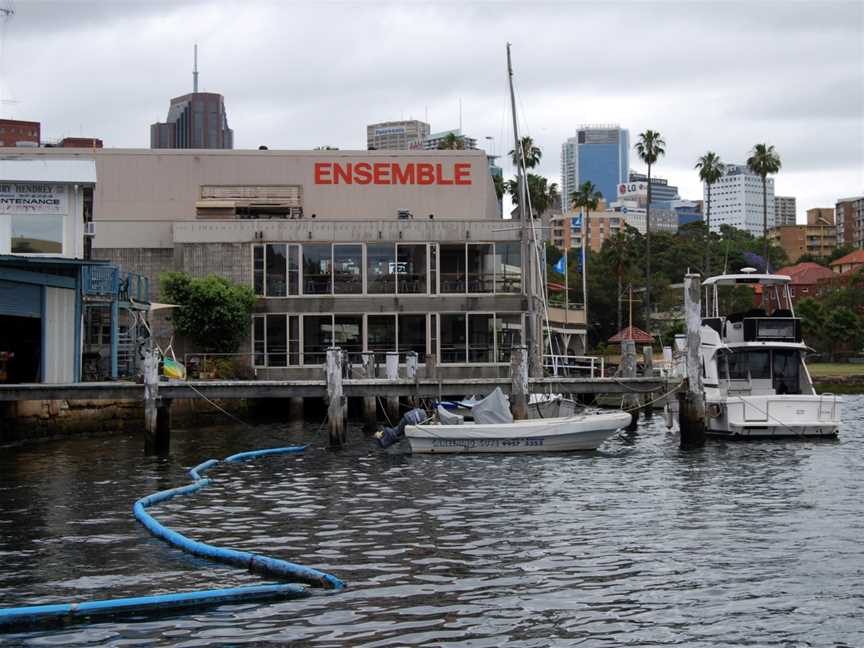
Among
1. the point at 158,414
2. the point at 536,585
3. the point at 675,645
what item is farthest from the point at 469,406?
the point at 675,645

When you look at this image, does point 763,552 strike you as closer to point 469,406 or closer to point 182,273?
point 469,406

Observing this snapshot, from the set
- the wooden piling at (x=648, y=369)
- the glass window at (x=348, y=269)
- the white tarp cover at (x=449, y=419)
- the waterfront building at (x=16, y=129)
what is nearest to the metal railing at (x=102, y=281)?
Result: the glass window at (x=348, y=269)

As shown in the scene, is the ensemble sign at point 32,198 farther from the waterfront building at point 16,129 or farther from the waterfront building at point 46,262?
the waterfront building at point 16,129

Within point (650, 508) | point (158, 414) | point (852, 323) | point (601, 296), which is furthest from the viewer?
point (601, 296)

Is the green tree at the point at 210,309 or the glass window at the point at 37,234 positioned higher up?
the glass window at the point at 37,234

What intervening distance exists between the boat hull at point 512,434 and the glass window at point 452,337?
59.3 ft

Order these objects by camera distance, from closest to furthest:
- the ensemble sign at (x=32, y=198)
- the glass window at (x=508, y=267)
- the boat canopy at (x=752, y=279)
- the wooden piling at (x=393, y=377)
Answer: the ensemble sign at (x=32, y=198) < the wooden piling at (x=393, y=377) < the boat canopy at (x=752, y=279) < the glass window at (x=508, y=267)

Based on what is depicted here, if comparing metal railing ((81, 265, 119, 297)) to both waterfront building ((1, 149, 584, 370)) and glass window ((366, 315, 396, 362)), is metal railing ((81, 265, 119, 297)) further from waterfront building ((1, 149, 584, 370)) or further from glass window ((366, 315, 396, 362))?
glass window ((366, 315, 396, 362))

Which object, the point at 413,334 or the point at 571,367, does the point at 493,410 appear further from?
the point at 413,334

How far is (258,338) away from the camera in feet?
164

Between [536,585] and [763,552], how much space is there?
4.12m

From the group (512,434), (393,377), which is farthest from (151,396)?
(512,434)

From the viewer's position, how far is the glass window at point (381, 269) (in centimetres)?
4991

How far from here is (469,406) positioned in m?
36.2
